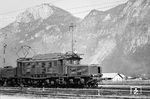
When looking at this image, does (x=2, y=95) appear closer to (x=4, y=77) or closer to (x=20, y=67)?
(x=20, y=67)

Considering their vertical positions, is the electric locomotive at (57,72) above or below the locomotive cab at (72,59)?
below

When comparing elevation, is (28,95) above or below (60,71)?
below

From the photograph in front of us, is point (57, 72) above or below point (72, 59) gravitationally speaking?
below

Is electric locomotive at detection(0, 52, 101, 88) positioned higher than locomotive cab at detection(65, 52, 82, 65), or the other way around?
locomotive cab at detection(65, 52, 82, 65)

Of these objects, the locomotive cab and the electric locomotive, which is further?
the locomotive cab

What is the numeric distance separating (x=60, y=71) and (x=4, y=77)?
12.4m

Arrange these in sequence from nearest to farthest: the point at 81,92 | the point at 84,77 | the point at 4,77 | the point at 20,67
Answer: the point at 81,92
the point at 84,77
the point at 20,67
the point at 4,77

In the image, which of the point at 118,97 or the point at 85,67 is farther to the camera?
the point at 85,67

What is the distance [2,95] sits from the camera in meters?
30.5

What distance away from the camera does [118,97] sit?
75.3 feet

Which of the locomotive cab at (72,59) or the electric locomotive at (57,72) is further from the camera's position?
the locomotive cab at (72,59)

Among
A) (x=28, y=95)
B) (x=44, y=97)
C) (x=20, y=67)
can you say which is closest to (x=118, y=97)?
(x=44, y=97)

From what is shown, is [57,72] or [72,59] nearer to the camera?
[57,72]

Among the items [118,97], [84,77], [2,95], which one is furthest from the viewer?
[84,77]
